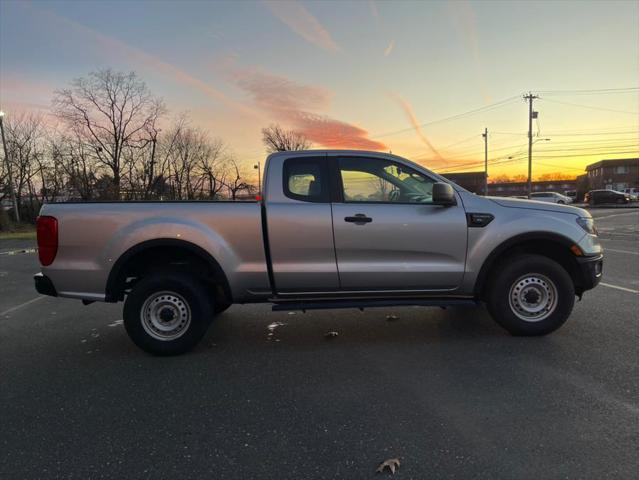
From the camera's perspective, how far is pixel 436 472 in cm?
254

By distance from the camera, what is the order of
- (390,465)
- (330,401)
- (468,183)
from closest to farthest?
1. (390,465)
2. (330,401)
3. (468,183)

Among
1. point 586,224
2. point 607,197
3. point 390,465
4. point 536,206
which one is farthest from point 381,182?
point 607,197

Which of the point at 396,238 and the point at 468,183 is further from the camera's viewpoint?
the point at 468,183

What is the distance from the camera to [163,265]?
4699 mm

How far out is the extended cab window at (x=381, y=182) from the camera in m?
4.62

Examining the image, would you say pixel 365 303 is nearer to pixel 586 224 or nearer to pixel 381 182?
pixel 381 182

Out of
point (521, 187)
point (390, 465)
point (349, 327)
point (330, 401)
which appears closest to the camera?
point (390, 465)

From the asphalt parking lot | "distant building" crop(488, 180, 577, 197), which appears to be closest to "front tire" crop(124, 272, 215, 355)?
the asphalt parking lot

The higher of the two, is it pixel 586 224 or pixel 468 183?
pixel 468 183

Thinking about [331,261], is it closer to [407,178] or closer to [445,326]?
[407,178]

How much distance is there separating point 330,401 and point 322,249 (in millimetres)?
1565

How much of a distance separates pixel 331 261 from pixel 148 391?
204 cm

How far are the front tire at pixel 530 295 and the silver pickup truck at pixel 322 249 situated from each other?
0.01 m

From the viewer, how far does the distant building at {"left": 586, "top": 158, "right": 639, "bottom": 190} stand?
3497 inches
